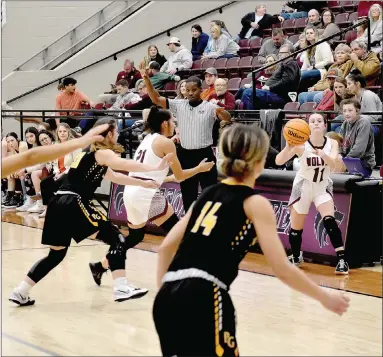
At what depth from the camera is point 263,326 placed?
6.14 meters

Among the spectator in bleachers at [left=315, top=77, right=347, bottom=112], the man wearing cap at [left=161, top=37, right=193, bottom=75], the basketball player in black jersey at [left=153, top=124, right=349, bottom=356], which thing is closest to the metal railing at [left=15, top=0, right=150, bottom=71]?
the man wearing cap at [left=161, top=37, right=193, bottom=75]

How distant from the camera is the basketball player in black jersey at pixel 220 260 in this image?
134 inches

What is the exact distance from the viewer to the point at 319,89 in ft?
37.0

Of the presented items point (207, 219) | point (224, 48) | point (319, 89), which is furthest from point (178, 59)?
point (207, 219)

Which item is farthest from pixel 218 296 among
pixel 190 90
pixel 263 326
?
pixel 190 90

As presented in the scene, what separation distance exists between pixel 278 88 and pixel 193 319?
8.65 m

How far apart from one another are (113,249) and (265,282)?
60.2 inches

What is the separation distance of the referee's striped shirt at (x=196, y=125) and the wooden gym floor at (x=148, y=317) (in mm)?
1365

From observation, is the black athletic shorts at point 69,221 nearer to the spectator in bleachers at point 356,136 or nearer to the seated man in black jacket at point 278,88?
the spectator in bleachers at point 356,136

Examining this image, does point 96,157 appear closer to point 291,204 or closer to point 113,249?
point 113,249

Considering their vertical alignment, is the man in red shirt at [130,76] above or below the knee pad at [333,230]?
above

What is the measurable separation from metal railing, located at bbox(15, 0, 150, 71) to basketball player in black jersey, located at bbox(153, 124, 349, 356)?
1447 centimetres

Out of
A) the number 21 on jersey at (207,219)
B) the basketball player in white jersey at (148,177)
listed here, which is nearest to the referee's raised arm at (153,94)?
the basketball player in white jersey at (148,177)

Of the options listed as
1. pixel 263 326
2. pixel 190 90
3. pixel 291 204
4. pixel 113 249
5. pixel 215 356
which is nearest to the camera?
pixel 215 356
